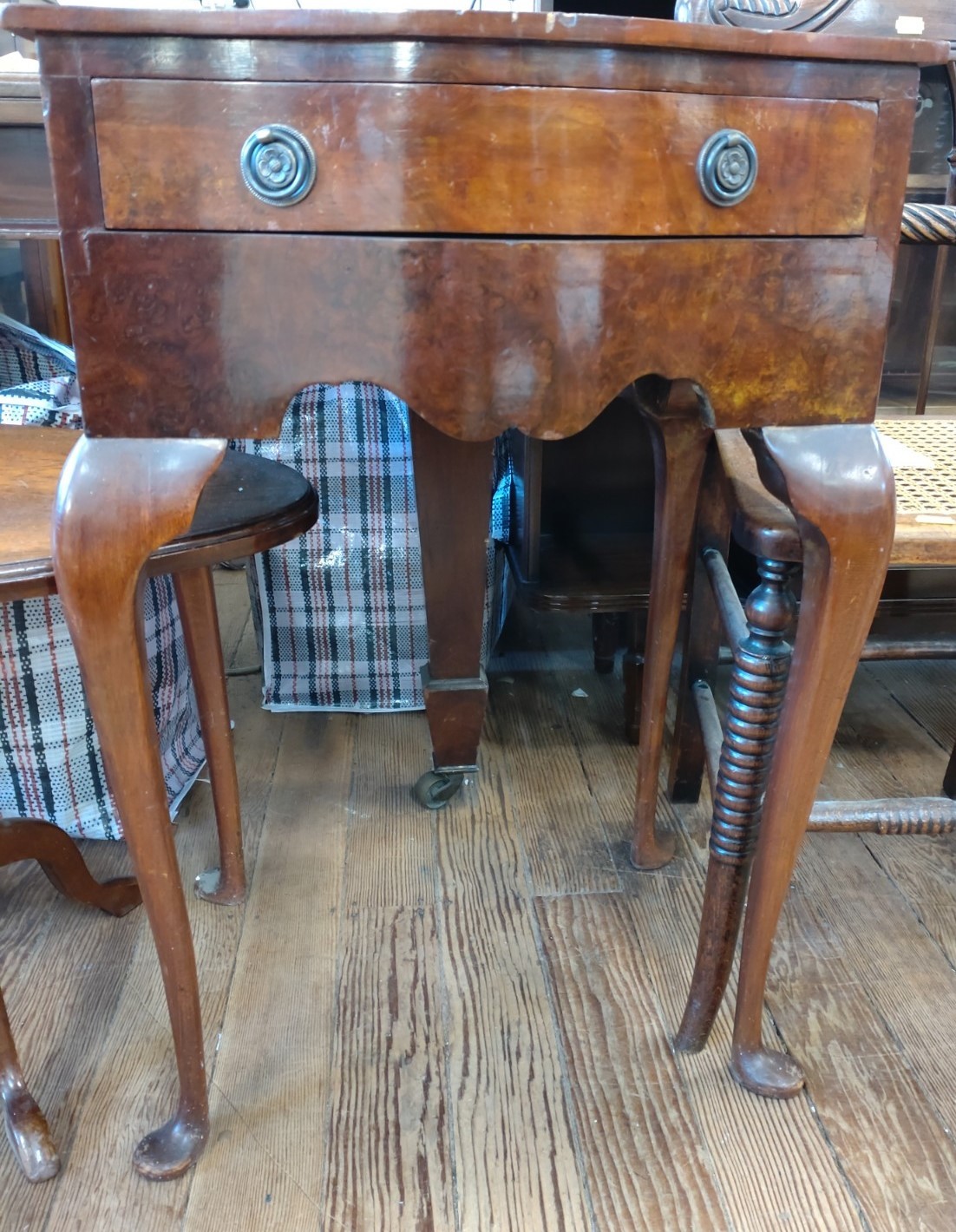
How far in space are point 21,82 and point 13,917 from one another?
88 centimetres

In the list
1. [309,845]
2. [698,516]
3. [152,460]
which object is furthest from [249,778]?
[152,460]

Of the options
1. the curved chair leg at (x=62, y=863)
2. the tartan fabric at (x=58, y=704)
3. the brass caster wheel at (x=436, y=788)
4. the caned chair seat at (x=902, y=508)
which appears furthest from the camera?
the brass caster wheel at (x=436, y=788)

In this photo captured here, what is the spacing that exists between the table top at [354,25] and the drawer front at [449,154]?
0.9 inches

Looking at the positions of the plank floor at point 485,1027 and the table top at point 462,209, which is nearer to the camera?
the table top at point 462,209

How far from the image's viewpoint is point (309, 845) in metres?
1.14

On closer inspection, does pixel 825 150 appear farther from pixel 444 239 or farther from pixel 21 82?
pixel 21 82

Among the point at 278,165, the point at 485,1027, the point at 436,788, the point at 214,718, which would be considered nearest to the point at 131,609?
the point at 278,165

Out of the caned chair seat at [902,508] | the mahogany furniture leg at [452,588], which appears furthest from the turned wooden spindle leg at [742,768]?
the mahogany furniture leg at [452,588]

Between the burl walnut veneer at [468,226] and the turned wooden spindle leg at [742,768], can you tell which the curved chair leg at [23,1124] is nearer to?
the burl walnut veneer at [468,226]

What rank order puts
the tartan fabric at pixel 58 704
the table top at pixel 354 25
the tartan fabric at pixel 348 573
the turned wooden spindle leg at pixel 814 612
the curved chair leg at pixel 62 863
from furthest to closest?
1. the tartan fabric at pixel 348 573
2. the tartan fabric at pixel 58 704
3. the curved chair leg at pixel 62 863
4. the turned wooden spindle leg at pixel 814 612
5. the table top at pixel 354 25

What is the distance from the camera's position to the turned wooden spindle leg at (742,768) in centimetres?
73

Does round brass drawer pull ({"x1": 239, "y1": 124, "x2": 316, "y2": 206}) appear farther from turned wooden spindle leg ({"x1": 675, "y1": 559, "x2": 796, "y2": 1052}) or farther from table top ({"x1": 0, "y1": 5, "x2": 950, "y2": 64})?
turned wooden spindle leg ({"x1": 675, "y1": 559, "x2": 796, "y2": 1052})

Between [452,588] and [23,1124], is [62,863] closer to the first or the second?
[23,1124]

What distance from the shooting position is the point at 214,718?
37.7 inches
